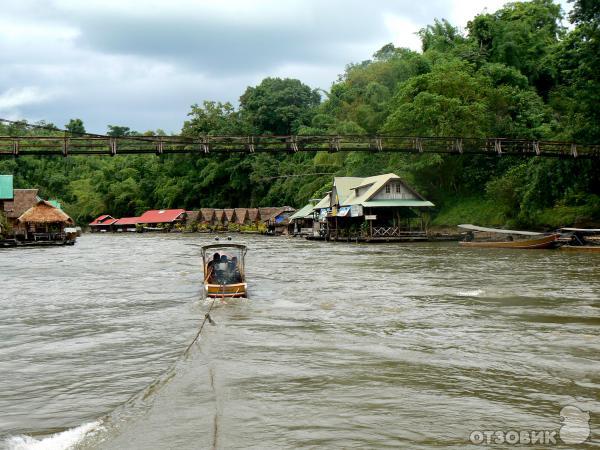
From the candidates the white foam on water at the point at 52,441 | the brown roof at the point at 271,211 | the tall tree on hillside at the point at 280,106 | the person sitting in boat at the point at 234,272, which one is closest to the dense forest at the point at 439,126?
the tall tree on hillside at the point at 280,106

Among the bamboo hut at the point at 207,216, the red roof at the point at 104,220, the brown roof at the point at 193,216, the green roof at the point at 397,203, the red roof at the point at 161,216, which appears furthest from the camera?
the red roof at the point at 104,220

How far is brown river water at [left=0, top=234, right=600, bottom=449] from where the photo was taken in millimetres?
5859

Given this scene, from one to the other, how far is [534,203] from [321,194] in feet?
94.6

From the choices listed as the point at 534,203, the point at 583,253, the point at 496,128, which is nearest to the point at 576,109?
the point at 534,203

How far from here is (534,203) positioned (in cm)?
3350

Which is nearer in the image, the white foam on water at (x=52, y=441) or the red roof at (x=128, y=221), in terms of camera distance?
the white foam on water at (x=52, y=441)

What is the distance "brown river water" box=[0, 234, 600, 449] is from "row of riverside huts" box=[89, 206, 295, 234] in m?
48.9

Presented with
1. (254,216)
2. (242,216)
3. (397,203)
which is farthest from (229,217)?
(397,203)

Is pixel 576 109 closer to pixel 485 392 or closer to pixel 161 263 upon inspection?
pixel 161 263

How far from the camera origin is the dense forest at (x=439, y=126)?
108 feet

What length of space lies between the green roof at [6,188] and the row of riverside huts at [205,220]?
2654cm

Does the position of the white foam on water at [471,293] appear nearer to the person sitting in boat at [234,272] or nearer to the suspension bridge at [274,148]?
the person sitting in boat at [234,272]

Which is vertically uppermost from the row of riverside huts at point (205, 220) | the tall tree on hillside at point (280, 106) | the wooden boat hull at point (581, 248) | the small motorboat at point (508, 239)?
the tall tree on hillside at point (280, 106)

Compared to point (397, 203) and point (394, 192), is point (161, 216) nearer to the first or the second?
point (394, 192)
